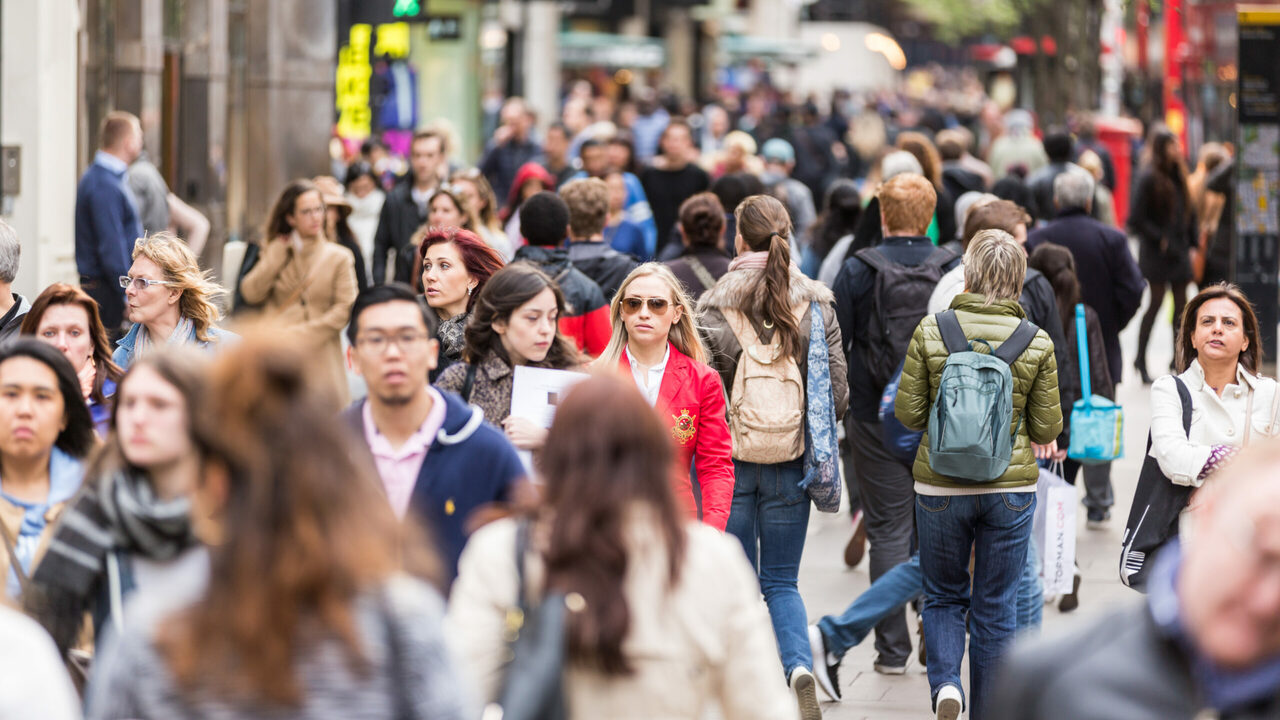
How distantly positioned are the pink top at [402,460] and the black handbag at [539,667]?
3.93 ft

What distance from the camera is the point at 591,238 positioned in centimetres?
945

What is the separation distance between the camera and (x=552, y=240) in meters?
8.44

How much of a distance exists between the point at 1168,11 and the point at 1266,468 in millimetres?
34698

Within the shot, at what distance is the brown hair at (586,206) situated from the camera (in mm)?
9289

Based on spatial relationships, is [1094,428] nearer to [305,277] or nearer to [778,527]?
[778,527]

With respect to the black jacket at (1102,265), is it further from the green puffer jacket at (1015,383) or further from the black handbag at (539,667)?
the black handbag at (539,667)

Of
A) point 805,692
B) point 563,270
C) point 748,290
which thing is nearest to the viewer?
point 805,692

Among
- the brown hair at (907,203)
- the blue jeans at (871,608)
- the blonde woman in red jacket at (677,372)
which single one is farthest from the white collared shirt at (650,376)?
the brown hair at (907,203)

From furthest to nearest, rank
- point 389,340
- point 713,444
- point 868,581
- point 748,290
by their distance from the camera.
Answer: point 868,581
point 748,290
point 713,444
point 389,340

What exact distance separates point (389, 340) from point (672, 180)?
988 centimetres

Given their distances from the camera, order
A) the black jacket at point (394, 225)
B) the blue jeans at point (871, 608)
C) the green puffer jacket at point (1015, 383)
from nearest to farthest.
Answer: the green puffer jacket at point (1015, 383), the blue jeans at point (871, 608), the black jacket at point (394, 225)

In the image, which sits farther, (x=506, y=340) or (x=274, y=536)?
(x=506, y=340)

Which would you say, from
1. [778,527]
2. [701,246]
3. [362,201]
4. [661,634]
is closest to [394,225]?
[362,201]

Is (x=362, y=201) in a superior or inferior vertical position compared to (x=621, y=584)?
superior
